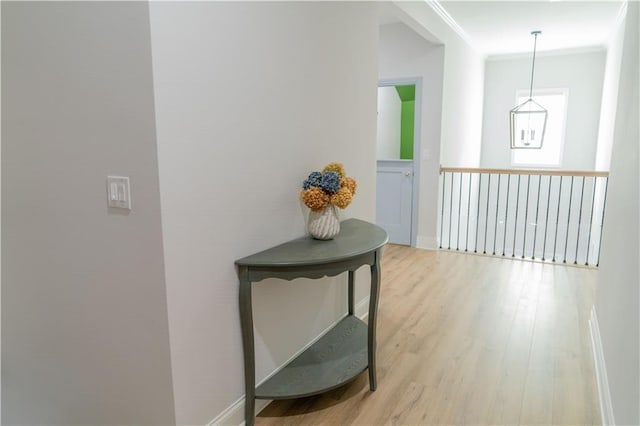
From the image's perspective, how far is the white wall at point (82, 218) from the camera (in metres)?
1.45

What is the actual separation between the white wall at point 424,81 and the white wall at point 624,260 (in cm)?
233

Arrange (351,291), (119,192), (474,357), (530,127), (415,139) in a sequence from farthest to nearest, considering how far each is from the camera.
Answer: (530,127) → (415,139) → (351,291) → (474,357) → (119,192)

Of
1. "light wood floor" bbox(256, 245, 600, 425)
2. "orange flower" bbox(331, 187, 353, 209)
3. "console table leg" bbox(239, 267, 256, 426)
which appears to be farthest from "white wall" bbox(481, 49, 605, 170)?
"console table leg" bbox(239, 267, 256, 426)

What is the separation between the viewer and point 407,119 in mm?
5355

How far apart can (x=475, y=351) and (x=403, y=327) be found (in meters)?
0.51

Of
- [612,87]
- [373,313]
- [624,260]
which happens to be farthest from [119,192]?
[612,87]

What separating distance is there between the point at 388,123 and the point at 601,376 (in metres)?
3.83

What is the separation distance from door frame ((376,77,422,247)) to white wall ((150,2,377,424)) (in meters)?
2.57

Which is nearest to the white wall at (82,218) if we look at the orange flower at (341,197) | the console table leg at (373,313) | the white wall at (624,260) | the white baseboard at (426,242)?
the orange flower at (341,197)

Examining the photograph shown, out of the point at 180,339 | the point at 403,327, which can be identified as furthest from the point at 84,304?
the point at 403,327

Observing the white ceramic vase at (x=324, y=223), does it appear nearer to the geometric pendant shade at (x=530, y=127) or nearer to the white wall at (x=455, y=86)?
the white wall at (x=455, y=86)

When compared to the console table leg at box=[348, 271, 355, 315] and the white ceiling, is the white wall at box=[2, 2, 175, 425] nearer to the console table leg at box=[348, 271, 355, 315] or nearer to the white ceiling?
the console table leg at box=[348, 271, 355, 315]

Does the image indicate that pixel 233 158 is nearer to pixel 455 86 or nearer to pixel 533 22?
pixel 455 86

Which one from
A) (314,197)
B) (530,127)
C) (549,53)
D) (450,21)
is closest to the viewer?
(314,197)
